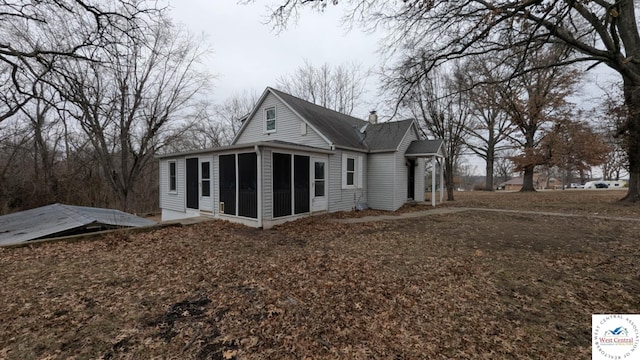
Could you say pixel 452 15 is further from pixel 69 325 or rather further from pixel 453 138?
pixel 453 138

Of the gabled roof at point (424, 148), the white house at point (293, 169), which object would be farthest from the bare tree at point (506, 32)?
the gabled roof at point (424, 148)

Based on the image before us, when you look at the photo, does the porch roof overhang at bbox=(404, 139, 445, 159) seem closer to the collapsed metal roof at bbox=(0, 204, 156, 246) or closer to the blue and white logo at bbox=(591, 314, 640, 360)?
the blue and white logo at bbox=(591, 314, 640, 360)

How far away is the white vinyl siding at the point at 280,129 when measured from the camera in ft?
38.7

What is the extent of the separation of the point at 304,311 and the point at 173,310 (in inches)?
64.7

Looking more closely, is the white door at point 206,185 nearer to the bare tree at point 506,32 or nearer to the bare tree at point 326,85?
the bare tree at point 506,32

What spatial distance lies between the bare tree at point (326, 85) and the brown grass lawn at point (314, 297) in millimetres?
21440

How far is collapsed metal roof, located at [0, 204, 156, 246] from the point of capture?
6.45 meters

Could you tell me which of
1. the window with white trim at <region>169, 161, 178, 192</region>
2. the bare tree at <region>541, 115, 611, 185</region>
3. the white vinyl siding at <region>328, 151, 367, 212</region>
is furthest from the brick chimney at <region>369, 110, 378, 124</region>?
the bare tree at <region>541, 115, 611, 185</region>

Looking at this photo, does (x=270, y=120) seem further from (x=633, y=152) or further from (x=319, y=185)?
(x=633, y=152)

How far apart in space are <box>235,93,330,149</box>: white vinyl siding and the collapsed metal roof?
22.8 ft

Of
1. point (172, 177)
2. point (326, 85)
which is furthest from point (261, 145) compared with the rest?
point (326, 85)

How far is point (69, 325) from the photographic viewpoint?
286cm

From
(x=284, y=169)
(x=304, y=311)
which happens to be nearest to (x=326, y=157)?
(x=284, y=169)

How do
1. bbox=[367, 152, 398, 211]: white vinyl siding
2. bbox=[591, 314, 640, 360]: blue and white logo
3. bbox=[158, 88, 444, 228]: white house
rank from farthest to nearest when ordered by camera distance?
bbox=[367, 152, 398, 211]: white vinyl siding, bbox=[158, 88, 444, 228]: white house, bbox=[591, 314, 640, 360]: blue and white logo
